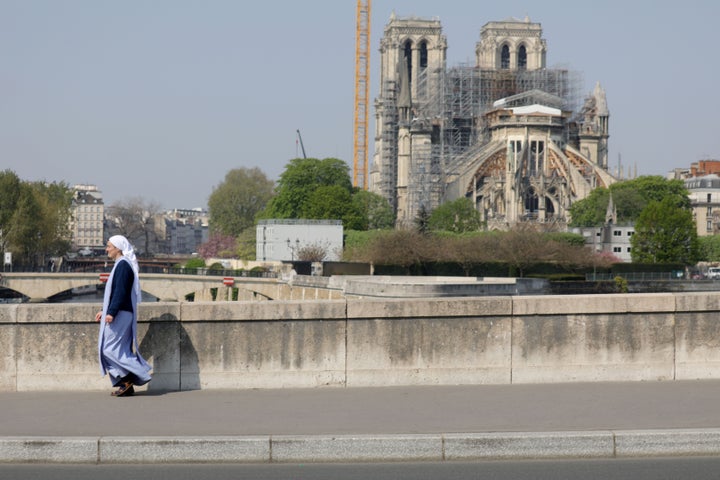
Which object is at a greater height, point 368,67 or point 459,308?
point 368,67

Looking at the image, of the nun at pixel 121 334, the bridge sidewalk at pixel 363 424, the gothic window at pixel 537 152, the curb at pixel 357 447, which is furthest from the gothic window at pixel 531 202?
the curb at pixel 357 447

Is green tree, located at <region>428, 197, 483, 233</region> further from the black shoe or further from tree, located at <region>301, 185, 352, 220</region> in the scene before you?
the black shoe

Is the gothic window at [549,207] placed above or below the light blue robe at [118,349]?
above

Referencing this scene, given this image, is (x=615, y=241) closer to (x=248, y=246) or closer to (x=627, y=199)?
(x=627, y=199)

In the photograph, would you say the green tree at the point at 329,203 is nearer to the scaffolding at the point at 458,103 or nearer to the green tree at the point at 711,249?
the scaffolding at the point at 458,103

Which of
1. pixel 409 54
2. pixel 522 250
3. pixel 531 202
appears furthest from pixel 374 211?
pixel 522 250

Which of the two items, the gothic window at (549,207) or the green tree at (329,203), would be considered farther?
the gothic window at (549,207)

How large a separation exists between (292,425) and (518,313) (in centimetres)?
351

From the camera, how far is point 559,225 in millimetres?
125188

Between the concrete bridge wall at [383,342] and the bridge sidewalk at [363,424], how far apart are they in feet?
0.92

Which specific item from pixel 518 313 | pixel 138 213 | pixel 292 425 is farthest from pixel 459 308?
pixel 138 213

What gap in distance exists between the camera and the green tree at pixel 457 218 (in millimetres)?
114812

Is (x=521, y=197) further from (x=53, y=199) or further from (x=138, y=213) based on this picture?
(x=138, y=213)

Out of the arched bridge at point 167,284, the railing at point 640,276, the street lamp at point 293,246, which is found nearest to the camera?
the railing at point 640,276
